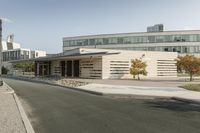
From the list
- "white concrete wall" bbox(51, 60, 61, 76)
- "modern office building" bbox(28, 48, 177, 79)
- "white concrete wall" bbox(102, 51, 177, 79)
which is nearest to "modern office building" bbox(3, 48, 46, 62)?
"white concrete wall" bbox(51, 60, 61, 76)

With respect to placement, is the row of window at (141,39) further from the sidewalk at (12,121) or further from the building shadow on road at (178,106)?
the sidewalk at (12,121)

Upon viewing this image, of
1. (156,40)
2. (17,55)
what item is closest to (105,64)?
(156,40)

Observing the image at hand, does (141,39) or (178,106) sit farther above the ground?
(141,39)

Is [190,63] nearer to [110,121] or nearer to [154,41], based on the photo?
[110,121]

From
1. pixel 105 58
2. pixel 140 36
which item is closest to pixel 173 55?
pixel 105 58

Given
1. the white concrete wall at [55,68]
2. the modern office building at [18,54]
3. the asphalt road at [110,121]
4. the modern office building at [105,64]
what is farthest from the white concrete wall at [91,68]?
the modern office building at [18,54]

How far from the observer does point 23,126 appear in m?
9.05

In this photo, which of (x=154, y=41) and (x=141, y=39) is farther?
(x=141, y=39)

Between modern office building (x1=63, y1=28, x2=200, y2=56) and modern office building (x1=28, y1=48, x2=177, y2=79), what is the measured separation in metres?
30.7

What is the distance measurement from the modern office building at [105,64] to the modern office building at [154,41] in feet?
101

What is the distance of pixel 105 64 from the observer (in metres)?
43.9

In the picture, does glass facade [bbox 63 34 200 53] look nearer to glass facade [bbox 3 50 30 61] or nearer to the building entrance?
the building entrance

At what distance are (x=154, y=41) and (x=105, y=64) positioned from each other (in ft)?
145

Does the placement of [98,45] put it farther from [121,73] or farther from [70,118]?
[70,118]
